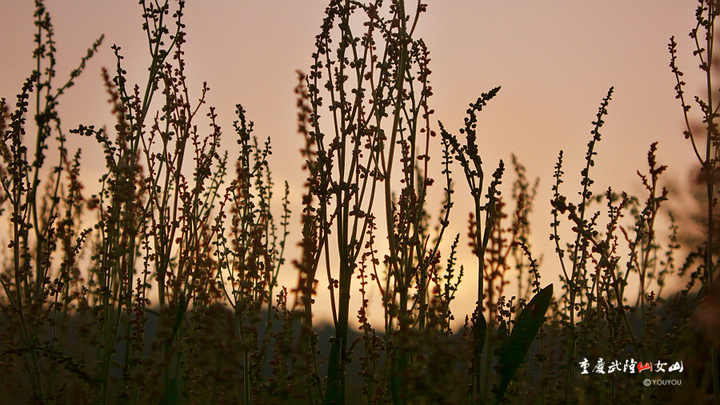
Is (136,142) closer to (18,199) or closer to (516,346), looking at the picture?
(18,199)

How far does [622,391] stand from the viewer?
9.88ft

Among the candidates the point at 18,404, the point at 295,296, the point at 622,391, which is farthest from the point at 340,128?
the point at 18,404

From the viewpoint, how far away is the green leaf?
263cm

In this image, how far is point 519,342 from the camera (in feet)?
8.70

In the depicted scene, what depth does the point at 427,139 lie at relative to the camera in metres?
Answer: 2.89

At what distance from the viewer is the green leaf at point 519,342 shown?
2.63m

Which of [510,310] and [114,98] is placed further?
[510,310]

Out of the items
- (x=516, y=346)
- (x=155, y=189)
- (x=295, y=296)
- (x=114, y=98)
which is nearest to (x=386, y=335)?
(x=516, y=346)

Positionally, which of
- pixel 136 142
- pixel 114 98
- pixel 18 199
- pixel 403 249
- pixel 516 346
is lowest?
pixel 516 346

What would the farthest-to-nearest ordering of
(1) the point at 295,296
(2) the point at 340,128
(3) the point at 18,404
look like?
(3) the point at 18,404 < (2) the point at 340,128 < (1) the point at 295,296

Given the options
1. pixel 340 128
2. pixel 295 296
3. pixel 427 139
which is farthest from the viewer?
pixel 427 139

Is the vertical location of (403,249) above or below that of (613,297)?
above

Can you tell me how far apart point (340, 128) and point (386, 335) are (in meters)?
1.02

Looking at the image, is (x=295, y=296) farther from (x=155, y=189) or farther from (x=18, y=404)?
(x=18, y=404)
